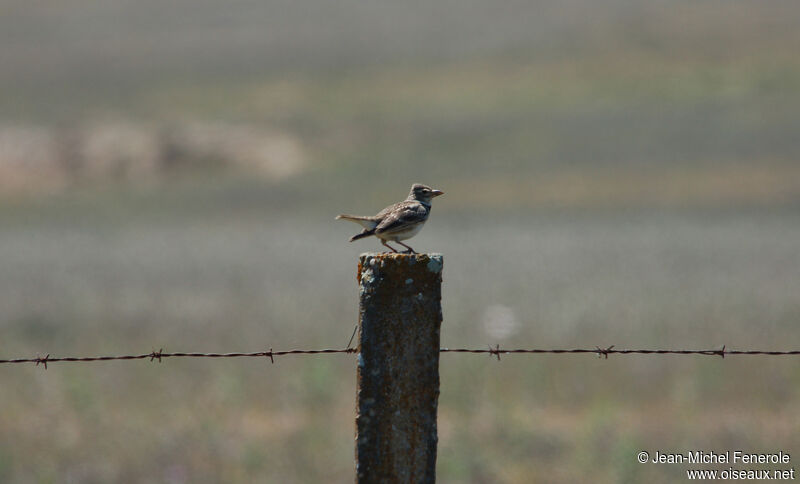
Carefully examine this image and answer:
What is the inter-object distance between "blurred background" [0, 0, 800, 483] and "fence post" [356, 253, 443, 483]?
4.39 meters

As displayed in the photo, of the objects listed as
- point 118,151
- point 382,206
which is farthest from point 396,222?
point 118,151

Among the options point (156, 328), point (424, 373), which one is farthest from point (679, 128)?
point (424, 373)

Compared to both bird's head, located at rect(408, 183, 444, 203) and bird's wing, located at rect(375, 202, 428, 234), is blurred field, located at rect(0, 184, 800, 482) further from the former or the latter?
bird's wing, located at rect(375, 202, 428, 234)

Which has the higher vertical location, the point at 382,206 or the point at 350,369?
the point at 382,206

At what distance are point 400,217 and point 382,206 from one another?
41.2 meters

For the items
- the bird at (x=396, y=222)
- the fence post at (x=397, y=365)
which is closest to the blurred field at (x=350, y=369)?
the bird at (x=396, y=222)

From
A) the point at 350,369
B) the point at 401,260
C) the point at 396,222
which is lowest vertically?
the point at 401,260

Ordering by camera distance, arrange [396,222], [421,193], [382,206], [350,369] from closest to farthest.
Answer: [396,222] < [421,193] < [350,369] < [382,206]

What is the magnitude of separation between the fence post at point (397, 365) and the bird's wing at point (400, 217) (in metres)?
1.30

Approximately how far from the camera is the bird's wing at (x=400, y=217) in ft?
21.5

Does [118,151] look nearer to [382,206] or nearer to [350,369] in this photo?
[382,206]

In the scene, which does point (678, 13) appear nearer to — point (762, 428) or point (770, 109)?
point (770, 109)

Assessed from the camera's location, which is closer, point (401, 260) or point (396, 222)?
point (401, 260)

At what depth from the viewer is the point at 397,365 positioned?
5219 mm
